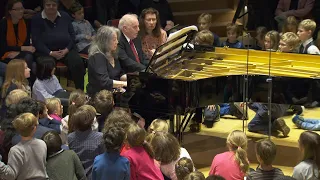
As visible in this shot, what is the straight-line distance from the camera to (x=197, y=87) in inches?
258

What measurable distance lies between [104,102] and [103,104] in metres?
0.02

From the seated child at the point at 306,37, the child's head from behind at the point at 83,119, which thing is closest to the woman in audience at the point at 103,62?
the child's head from behind at the point at 83,119

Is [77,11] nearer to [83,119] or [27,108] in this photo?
[27,108]

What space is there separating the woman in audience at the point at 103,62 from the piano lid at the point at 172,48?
513 mm

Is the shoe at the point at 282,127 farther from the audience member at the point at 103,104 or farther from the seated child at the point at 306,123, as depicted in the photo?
the audience member at the point at 103,104

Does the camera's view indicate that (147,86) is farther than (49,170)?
Yes

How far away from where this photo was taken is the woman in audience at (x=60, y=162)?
5.09m

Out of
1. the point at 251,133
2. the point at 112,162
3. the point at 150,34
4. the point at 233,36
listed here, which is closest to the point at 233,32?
the point at 233,36

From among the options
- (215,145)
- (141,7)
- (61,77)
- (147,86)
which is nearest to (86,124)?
(147,86)

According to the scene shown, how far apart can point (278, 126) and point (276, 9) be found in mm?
3139

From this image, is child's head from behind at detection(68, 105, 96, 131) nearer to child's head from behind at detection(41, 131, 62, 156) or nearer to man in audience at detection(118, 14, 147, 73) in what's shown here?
child's head from behind at detection(41, 131, 62, 156)

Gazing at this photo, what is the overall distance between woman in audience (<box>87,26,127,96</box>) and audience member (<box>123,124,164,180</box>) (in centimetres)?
197

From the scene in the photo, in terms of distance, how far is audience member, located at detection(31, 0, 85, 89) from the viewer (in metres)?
8.77

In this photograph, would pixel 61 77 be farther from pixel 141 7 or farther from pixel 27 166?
pixel 27 166
